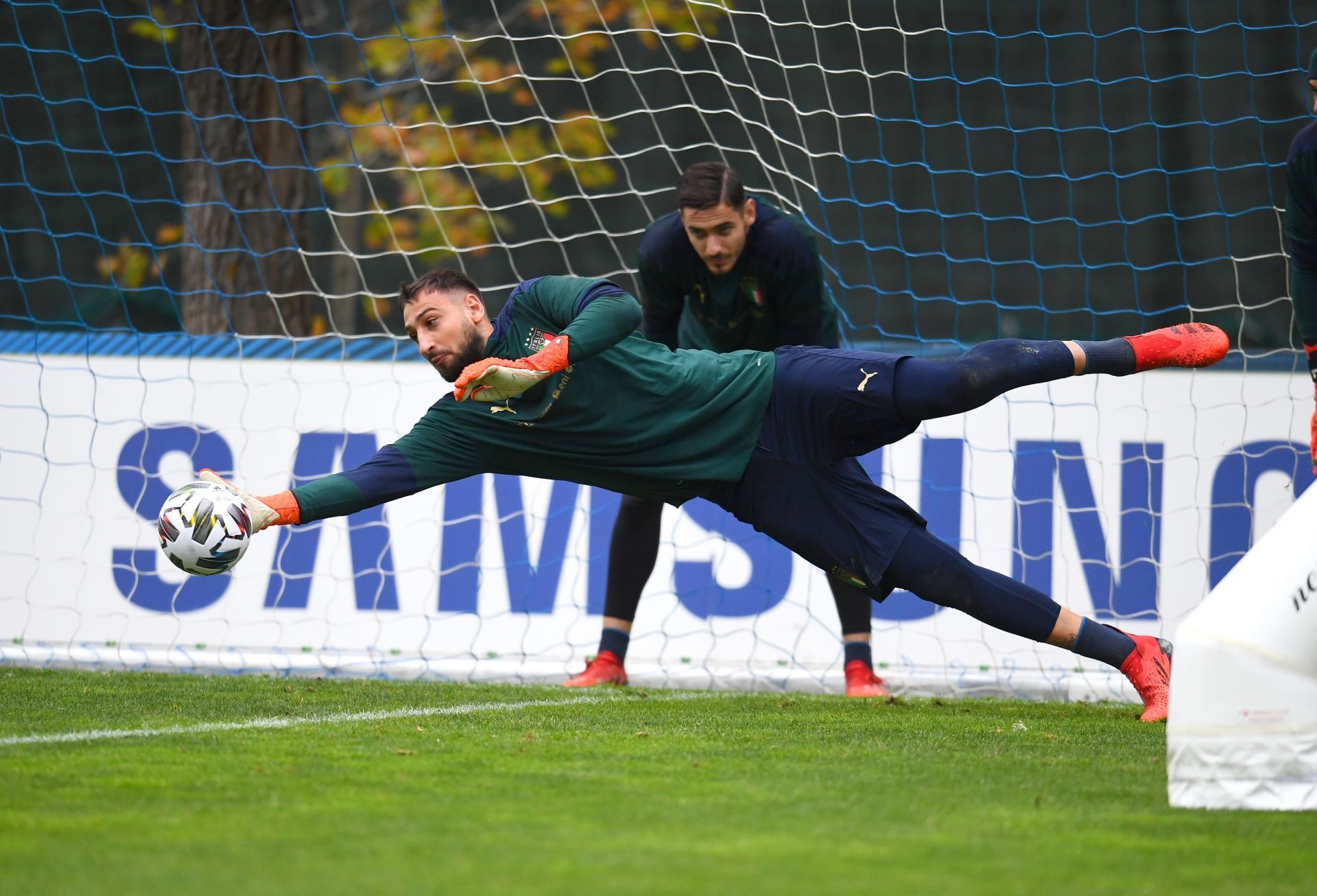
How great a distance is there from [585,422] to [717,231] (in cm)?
98

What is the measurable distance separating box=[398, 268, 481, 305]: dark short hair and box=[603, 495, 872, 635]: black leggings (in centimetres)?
149

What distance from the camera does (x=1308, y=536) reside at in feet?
9.64

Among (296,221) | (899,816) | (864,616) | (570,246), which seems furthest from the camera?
(570,246)

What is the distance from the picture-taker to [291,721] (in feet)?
13.4

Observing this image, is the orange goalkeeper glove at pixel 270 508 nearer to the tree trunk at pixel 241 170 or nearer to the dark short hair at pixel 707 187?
the dark short hair at pixel 707 187

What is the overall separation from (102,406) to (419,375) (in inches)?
54.5

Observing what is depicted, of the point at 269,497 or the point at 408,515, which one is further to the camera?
the point at 408,515

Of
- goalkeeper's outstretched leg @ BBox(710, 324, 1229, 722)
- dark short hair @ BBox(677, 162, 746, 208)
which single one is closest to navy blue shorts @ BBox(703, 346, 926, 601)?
goalkeeper's outstretched leg @ BBox(710, 324, 1229, 722)

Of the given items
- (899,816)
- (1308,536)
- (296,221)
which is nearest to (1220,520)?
(1308,536)

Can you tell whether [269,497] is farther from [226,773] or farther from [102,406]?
[102,406]

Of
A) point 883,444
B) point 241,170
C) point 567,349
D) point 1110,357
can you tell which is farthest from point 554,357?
point 241,170

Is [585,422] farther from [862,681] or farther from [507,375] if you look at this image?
[862,681]

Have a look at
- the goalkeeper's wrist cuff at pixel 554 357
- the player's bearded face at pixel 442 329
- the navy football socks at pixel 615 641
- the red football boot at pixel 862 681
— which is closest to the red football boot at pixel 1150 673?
the red football boot at pixel 862 681

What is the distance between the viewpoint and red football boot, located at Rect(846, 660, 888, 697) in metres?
5.23
